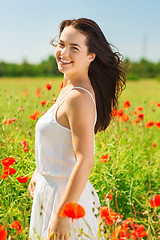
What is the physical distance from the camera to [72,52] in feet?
4.54

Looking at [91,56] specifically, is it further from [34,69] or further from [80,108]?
[34,69]

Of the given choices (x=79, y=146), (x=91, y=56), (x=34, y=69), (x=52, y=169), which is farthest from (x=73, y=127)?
(x=34, y=69)

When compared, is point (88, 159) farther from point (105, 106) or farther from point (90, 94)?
point (105, 106)

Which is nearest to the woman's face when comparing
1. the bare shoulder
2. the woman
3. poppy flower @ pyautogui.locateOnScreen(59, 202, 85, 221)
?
the woman

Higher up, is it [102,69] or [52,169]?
[102,69]

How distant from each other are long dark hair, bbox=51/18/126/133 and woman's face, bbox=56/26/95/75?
0.11 feet

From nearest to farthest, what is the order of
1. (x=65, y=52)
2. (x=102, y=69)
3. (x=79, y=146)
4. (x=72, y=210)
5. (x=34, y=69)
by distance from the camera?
(x=72, y=210), (x=79, y=146), (x=65, y=52), (x=102, y=69), (x=34, y=69)

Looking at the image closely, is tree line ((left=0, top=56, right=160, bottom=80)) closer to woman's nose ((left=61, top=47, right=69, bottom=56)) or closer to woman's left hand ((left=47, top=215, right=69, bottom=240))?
woman's nose ((left=61, top=47, right=69, bottom=56))

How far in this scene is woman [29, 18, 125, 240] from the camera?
1264mm

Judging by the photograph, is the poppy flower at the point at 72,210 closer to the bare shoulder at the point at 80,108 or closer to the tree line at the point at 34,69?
the bare shoulder at the point at 80,108

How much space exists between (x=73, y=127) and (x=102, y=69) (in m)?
0.47

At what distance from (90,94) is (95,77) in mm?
266

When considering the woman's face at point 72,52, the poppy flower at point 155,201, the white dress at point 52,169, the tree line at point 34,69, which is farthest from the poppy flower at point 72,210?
the tree line at point 34,69

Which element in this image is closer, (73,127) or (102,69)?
(73,127)
